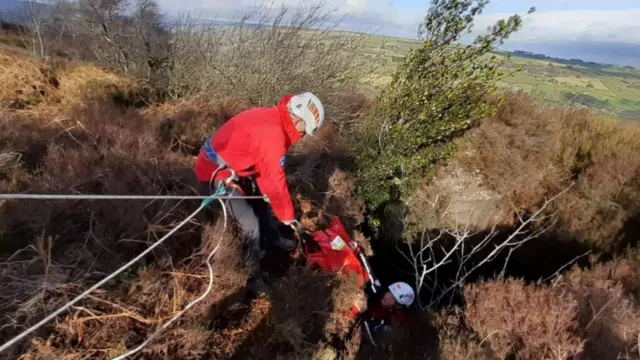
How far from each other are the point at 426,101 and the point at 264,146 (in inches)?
230

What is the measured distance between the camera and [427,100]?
854 centimetres

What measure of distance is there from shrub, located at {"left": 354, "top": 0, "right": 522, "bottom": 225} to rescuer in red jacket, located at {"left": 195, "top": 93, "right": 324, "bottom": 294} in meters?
4.90

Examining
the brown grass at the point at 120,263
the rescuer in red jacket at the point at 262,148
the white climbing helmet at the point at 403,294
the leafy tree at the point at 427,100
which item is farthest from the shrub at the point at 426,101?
the rescuer in red jacket at the point at 262,148

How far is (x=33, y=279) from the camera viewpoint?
2984mm

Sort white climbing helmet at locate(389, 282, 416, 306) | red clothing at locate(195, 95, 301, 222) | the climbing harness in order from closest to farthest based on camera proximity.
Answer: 1. red clothing at locate(195, 95, 301, 222)
2. the climbing harness
3. white climbing helmet at locate(389, 282, 416, 306)

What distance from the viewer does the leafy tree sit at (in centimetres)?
823

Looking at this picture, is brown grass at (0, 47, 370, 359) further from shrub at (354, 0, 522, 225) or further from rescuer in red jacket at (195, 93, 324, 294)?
shrub at (354, 0, 522, 225)

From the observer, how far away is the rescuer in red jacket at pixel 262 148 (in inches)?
136

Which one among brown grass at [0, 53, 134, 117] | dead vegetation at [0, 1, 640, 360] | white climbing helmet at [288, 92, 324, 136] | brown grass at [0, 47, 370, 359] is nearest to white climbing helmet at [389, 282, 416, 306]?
dead vegetation at [0, 1, 640, 360]

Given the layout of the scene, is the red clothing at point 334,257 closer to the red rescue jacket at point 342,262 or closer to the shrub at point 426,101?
the red rescue jacket at point 342,262

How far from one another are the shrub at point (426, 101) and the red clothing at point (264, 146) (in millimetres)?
4958

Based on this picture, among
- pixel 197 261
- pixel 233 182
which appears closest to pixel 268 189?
pixel 233 182

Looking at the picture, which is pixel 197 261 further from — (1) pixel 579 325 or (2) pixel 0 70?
(2) pixel 0 70

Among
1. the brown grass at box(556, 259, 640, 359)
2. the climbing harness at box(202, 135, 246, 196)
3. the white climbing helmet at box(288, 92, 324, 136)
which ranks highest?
the white climbing helmet at box(288, 92, 324, 136)
